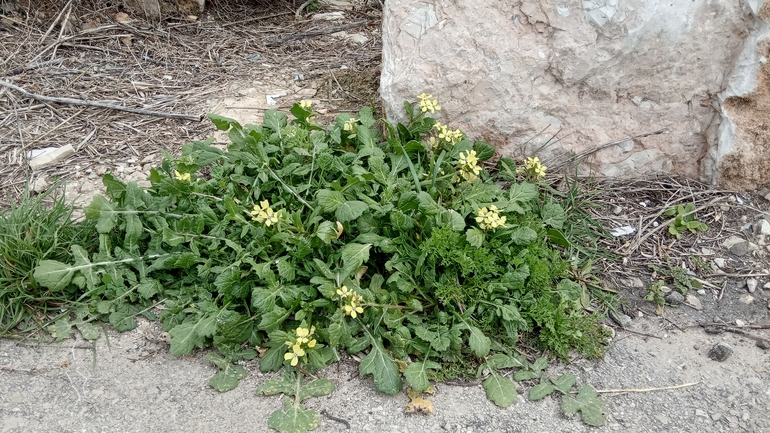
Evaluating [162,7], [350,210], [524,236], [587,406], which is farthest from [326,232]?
[162,7]

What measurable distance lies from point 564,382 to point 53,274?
2.26m

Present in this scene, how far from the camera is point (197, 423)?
2.57 m

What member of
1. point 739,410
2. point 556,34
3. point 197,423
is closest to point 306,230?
point 197,423

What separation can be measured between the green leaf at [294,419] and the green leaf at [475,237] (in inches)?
38.3

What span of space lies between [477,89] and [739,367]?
1.83 m

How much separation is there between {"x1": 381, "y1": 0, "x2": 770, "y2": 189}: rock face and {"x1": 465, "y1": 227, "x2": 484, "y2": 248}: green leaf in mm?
922

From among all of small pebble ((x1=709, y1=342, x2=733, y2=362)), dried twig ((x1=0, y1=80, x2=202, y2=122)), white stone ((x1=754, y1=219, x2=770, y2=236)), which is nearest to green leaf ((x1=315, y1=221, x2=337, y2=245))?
dried twig ((x1=0, y1=80, x2=202, y2=122))

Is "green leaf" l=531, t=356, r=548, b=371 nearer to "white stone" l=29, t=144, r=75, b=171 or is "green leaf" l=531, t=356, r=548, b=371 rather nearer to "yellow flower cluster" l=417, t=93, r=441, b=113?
"yellow flower cluster" l=417, t=93, r=441, b=113

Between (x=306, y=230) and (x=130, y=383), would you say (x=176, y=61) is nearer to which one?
(x=306, y=230)

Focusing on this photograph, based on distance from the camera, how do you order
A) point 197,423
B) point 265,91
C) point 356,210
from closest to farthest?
point 197,423
point 356,210
point 265,91

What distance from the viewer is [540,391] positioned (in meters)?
2.74

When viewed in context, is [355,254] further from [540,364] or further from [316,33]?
[316,33]

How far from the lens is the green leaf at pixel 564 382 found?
275 centimetres

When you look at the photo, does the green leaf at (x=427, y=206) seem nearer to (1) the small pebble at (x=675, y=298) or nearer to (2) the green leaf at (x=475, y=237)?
(2) the green leaf at (x=475, y=237)
